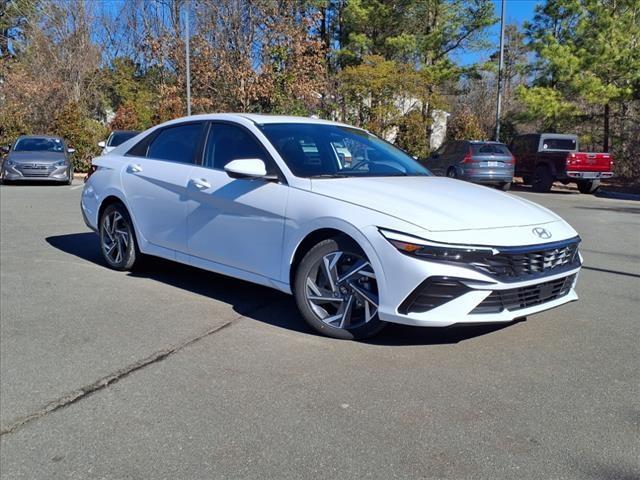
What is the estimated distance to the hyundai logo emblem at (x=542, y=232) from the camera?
4.24m

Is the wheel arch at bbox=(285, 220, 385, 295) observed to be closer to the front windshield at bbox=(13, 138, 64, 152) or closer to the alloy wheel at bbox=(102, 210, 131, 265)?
the alloy wheel at bbox=(102, 210, 131, 265)

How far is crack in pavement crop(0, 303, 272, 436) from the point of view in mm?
3381

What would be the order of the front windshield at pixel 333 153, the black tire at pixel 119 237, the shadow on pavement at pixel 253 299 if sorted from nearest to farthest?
the shadow on pavement at pixel 253 299, the front windshield at pixel 333 153, the black tire at pixel 119 237

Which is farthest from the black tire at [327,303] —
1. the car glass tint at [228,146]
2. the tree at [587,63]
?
the tree at [587,63]

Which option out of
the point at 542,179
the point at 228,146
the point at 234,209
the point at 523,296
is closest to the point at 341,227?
the point at 234,209

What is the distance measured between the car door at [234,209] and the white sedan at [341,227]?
12 millimetres

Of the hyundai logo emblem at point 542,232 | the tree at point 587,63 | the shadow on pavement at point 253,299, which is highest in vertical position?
the tree at point 587,63

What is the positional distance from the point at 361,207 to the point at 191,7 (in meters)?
26.0

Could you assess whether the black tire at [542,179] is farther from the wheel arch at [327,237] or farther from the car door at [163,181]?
the wheel arch at [327,237]

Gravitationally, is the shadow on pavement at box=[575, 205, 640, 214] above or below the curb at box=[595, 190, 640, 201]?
below

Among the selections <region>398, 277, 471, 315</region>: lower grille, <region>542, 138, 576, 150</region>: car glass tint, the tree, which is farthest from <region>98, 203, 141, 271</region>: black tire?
the tree

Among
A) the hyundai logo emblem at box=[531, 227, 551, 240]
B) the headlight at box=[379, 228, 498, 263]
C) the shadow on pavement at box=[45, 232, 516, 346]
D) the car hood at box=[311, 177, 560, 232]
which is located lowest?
the shadow on pavement at box=[45, 232, 516, 346]

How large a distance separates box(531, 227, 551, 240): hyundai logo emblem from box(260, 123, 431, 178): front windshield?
4.40 feet

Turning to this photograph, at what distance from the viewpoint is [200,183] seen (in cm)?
540
